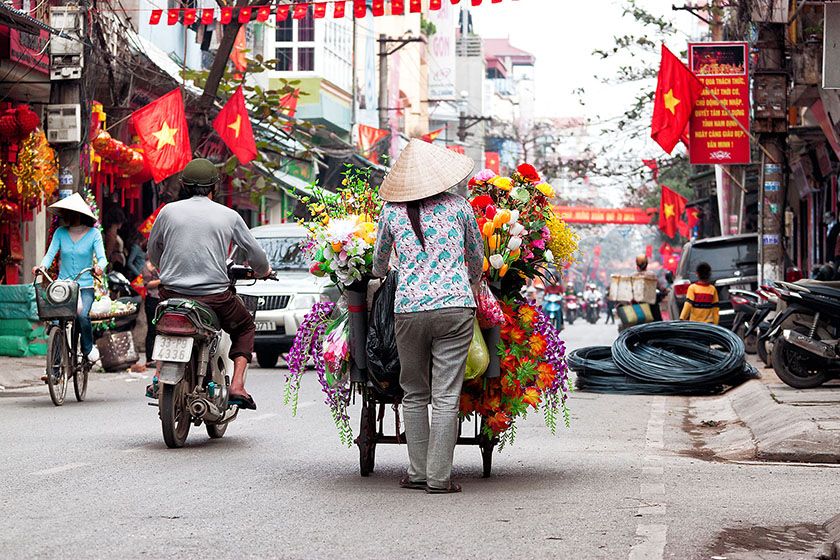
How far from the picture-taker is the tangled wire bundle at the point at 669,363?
15.0 metres

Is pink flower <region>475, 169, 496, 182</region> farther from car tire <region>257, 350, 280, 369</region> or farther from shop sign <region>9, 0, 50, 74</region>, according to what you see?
shop sign <region>9, 0, 50, 74</region>

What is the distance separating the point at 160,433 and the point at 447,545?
479 cm

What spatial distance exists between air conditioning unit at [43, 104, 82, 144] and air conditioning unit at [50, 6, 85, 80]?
38 centimetres

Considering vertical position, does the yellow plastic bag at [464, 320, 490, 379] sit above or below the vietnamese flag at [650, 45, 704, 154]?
below

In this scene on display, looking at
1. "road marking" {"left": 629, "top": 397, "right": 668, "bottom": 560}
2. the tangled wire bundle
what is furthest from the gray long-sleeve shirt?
the tangled wire bundle

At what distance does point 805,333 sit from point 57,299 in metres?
7.59

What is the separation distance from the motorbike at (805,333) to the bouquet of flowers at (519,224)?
22.7 feet

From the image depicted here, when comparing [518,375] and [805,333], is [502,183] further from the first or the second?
[805,333]

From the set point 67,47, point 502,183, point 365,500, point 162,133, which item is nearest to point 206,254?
point 502,183

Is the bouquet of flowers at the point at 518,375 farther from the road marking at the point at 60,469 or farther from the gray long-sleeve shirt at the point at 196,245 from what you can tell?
the road marking at the point at 60,469

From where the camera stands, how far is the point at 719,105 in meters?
20.7

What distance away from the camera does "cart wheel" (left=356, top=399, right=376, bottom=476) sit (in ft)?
24.9

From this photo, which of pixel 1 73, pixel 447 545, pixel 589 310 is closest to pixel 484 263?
pixel 447 545

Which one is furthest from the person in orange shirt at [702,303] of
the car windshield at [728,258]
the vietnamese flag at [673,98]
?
the vietnamese flag at [673,98]
